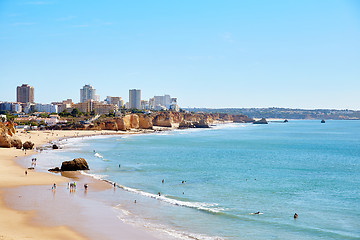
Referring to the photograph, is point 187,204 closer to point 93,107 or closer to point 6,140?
point 6,140

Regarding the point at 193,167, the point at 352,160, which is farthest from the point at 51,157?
the point at 352,160

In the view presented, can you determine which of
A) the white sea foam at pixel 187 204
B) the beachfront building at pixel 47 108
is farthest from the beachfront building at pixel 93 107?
the white sea foam at pixel 187 204

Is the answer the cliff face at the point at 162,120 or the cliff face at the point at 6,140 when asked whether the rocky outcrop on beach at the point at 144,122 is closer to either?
the cliff face at the point at 162,120

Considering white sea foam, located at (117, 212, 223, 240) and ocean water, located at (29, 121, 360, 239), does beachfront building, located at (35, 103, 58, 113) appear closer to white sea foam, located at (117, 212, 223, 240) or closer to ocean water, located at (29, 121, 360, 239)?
ocean water, located at (29, 121, 360, 239)

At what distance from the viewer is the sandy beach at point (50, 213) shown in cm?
1814

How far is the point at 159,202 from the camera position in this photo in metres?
25.4

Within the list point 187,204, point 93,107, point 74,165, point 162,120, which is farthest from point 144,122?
point 187,204

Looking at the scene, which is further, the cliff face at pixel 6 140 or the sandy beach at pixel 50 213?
the cliff face at pixel 6 140

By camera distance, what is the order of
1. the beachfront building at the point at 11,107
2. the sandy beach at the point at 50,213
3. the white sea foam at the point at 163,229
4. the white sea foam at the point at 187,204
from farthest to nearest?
1. the beachfront building at the point at 11,107
2. the white sea foam at the point at 187,204
3. the white sea foam at the point at 163,229
4. the sandy beach at the point at 50,213

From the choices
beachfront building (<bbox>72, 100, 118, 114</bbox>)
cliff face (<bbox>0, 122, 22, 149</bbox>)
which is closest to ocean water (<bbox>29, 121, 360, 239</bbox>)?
cliff face (<bbox>0, 122, 22, 149</bbox>)

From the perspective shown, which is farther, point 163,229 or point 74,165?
point 74,165

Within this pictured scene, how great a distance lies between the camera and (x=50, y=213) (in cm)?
2153

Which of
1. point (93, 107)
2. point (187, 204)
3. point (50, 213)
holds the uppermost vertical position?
point (93, 107)

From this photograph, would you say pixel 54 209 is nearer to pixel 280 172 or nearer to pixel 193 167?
pixel 193 167
